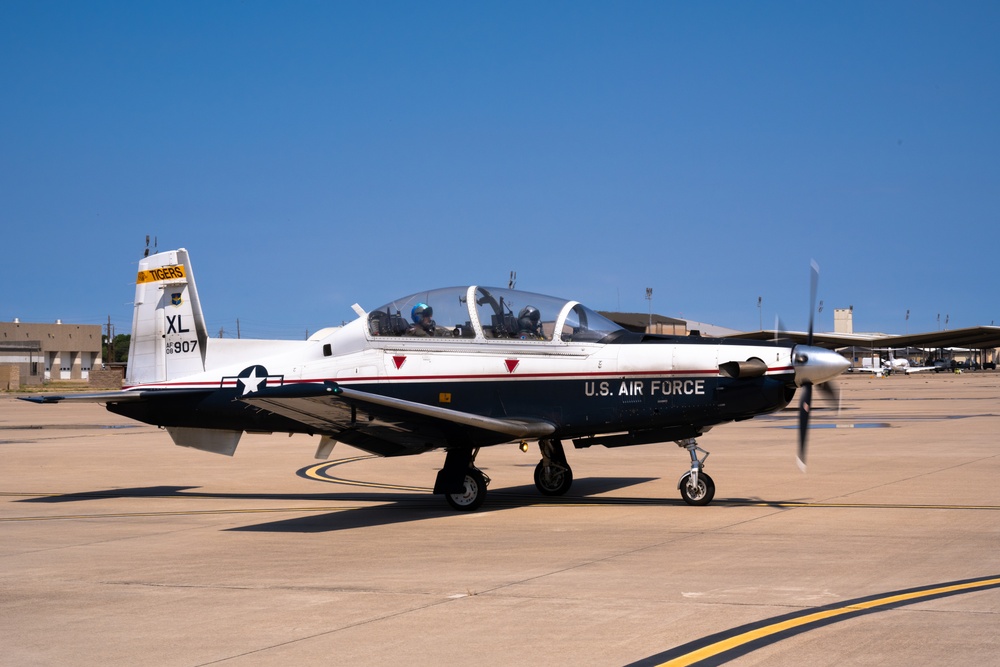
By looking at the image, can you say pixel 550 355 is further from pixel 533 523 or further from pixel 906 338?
pixel 906 338

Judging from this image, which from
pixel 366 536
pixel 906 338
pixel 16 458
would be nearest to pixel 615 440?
pixel 366 536

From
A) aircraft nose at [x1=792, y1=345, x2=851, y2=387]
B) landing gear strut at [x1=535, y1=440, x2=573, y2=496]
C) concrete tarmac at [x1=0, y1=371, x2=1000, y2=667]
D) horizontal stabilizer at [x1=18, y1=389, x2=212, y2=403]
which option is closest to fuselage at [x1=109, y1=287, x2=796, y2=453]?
aircraft nose at [x1=792, y1=345, x2=851, y2=387]

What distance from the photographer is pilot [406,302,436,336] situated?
508 inches

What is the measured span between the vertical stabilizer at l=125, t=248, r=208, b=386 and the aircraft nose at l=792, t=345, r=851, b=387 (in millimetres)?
8329

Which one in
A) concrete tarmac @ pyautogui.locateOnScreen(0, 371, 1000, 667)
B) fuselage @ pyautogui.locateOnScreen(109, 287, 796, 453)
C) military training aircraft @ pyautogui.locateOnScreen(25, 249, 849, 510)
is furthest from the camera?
fuselage @ pyautogui.locateOnScreen(109, 287, 796, 453)

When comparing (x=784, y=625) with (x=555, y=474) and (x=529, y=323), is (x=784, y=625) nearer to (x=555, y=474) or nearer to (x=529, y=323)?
(x=529, y=323)

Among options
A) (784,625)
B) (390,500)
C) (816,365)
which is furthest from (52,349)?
(784,625)

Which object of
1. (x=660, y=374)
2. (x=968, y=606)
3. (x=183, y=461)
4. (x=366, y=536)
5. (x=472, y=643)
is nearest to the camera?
(x=472, y=643)

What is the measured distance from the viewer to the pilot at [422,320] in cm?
1291

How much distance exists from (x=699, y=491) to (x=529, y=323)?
296 centimetres

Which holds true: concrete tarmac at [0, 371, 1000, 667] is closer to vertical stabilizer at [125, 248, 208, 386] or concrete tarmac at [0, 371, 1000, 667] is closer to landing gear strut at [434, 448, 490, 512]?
landing gear strut at [434, 448, 490, 512]

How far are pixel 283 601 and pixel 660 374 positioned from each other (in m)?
6.15

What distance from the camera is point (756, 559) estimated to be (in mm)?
8625

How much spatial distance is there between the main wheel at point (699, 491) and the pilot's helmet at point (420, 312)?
151 inches
